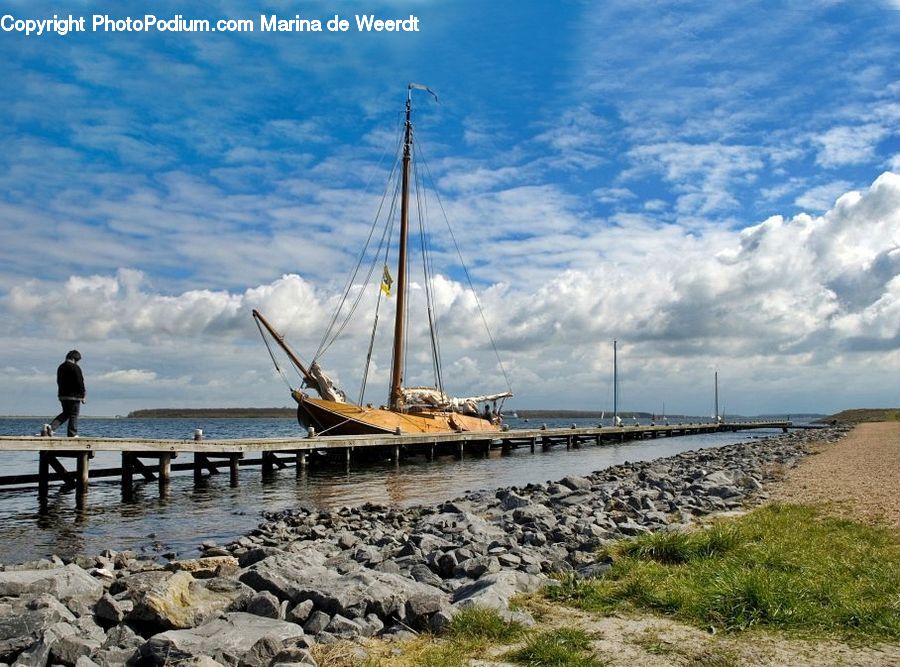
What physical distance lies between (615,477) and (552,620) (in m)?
17.1

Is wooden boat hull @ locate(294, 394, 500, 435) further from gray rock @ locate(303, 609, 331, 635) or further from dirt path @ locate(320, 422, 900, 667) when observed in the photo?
dirt path @ locate(320, 422, 900, 667)

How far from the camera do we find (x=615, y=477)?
895 inches

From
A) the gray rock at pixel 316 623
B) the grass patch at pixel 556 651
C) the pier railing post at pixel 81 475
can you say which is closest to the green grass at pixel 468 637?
the grass patch at pixel 556 651

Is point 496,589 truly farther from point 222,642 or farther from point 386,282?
point 386,282

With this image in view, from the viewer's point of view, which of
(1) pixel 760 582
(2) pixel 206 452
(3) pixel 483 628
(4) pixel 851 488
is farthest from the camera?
(2) pixel 206 452

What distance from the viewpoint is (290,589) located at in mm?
6676

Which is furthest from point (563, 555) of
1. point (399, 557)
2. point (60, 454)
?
point (60, 454)

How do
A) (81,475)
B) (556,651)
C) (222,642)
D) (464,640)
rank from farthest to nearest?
(81,475), (464,640), (556,651), (222,642)

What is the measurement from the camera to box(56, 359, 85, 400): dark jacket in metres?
17.9

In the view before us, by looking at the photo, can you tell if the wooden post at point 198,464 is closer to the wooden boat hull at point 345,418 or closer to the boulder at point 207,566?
the wooden boat hull at point 345,418

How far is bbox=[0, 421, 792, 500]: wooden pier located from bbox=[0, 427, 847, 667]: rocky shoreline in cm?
945

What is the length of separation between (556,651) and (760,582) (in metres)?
2.45

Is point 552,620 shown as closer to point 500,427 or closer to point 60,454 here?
point 60,454

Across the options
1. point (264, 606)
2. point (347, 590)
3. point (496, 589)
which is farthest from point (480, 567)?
point (264, 606)
